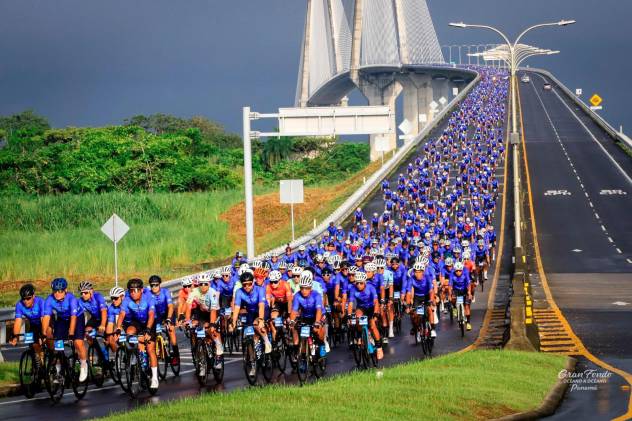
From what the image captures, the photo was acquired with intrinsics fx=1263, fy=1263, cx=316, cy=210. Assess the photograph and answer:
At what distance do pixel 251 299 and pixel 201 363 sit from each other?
142 cm

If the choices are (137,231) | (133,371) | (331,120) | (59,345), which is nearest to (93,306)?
(59,345)

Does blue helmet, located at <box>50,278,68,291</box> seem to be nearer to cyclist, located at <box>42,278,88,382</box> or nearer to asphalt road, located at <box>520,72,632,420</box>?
cyclist, located at <box>42,278,88,382</box>

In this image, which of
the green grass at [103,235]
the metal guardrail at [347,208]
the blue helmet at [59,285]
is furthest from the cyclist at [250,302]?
the green grass at [103,235]

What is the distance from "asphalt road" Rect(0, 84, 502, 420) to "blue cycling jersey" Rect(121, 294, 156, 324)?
1178 mm

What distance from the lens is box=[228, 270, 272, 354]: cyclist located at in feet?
65.4

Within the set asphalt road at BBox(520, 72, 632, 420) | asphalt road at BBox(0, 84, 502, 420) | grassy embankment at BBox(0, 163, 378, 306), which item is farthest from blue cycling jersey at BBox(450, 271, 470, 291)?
grassy embankment at BBox(0, 163, 378, 306)

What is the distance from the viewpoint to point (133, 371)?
1934cm

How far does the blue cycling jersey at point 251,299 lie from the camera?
789 inches

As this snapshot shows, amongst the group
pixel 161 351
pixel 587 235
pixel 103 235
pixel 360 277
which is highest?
pixel 103 235

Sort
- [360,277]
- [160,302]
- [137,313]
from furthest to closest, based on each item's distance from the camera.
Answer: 1. [360,277]
2. [160,302]
3. [137,313]

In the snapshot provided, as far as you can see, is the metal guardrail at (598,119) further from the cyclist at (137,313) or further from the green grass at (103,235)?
the cyclist at (137,313)

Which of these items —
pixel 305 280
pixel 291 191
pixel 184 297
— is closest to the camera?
pixel 305 280

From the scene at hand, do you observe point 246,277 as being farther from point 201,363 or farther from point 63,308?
point 63,308

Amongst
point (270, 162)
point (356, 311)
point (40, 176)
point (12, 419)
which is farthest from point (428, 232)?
point (270, 162)
